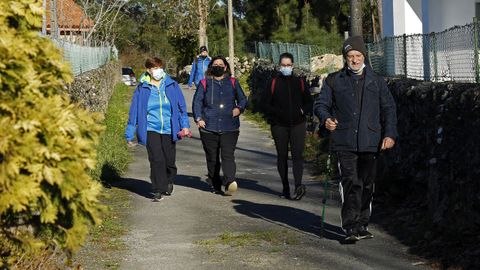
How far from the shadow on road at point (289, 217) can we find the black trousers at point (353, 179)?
28 centimetres

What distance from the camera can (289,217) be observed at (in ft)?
33.5

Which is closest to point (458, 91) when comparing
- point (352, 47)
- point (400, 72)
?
point (352, 47)

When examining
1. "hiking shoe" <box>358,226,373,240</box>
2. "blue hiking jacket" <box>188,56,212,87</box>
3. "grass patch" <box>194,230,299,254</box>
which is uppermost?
"blue hiking jacket" <box>188,56,212,87</box>

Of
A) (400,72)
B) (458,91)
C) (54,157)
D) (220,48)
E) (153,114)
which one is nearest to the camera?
(54,157)

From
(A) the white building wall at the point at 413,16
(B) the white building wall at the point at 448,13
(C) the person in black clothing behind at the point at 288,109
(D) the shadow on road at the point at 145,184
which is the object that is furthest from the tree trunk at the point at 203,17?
(C) the person in black clothing behind at the point at 288,109

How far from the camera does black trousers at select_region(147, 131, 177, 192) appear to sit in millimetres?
11484

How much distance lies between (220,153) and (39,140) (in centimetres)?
772

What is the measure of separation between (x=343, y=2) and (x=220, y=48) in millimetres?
9665

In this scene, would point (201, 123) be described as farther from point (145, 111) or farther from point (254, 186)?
point (254, 186)

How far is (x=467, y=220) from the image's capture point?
27.5 ft

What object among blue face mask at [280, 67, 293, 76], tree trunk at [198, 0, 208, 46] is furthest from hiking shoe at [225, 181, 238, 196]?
tree trunk at [198, 0, 208, 46]

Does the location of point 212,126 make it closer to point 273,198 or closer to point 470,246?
point 273,198

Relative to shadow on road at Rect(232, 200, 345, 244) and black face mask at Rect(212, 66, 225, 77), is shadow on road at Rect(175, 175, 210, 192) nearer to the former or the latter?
shadow on road at Rect(232, 200, 345, 244)

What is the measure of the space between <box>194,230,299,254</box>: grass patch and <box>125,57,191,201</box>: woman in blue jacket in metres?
2.44
